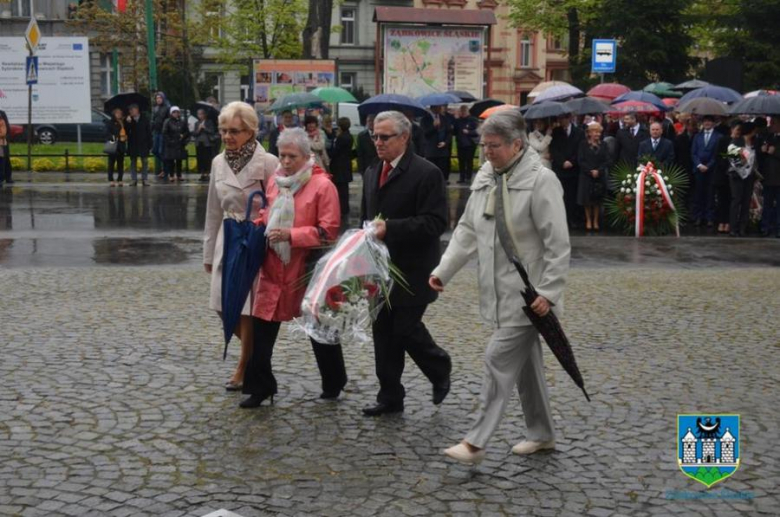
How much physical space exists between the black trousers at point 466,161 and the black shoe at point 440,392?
19.3 meters

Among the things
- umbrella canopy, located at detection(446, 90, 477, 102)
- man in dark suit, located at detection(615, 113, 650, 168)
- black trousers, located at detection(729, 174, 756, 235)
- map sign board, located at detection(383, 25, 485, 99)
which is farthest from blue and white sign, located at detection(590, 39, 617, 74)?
black trousers, located at detection(729, 174, 756, 235)

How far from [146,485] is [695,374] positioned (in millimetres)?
4174

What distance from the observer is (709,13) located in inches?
1934

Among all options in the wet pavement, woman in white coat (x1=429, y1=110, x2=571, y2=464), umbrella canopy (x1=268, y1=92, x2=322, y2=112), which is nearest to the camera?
woman in white coat (x1=429, y1=110, x2=571, y2=464)

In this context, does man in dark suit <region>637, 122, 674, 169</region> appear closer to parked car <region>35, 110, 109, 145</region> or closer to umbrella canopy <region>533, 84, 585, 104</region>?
umbrella canopy <region>533, 84, 585, 104</region>

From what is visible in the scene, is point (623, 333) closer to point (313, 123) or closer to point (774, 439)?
point (774, 439)

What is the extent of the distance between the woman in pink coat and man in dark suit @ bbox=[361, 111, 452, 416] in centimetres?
35

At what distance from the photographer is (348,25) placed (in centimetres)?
6519

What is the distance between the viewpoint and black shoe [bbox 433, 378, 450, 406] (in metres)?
6.97

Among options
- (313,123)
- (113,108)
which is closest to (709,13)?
(113,108)

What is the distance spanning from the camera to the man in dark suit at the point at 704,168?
1784cm

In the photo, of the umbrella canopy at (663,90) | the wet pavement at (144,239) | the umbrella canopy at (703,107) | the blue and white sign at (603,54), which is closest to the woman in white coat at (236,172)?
the wet pavement at (144,239)

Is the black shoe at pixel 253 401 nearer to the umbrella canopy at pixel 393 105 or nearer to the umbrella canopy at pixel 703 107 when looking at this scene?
the umbrella canopy at pixel 703 107

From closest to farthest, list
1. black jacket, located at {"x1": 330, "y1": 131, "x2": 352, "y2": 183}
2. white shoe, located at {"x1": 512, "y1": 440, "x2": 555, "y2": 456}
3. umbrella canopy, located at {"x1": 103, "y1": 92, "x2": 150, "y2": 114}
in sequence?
white shoe, located at {"x1": 512, "y1": 440, "x2": 555, "y2": 456} < black jacket, located at {"x1": 330, "y1": 131, "x2": 352, "y2": 183} < umbrella canopy, located at {"x1": 103, "y1": 92, "x2": 150, "y2": 114}
